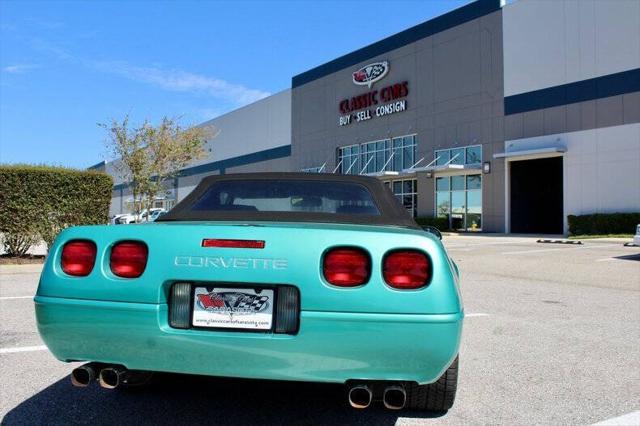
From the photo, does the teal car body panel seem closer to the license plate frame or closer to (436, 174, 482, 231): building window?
the license plate frame

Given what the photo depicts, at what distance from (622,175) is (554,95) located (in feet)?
16.5

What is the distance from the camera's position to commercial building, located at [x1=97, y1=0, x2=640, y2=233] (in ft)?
76.9

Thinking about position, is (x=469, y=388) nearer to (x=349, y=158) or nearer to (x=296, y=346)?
(x=296, y=346)

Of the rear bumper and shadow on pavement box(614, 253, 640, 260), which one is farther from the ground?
the rear bumper

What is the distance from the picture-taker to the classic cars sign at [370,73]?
1348 inches

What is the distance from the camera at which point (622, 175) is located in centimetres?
2306

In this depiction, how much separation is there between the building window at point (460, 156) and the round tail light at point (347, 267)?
2762 centimetres

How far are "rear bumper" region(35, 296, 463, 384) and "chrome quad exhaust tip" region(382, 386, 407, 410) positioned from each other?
7 cm

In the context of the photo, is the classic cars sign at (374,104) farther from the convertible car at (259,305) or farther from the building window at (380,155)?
the convertible car at (259,305)

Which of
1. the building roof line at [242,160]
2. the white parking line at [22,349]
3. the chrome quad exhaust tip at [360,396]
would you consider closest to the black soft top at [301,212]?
the chrome quad exhaust tip at [360,396]

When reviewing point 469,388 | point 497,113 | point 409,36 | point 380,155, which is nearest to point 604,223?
point 497,113

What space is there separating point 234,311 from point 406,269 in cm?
77

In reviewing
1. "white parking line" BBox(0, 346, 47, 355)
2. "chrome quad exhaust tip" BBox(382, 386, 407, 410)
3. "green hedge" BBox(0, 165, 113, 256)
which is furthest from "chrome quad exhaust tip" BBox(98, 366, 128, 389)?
"green hedge" BBox(0, 165, 113, 256)

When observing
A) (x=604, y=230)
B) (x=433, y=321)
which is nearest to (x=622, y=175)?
(x=604, y=230)
